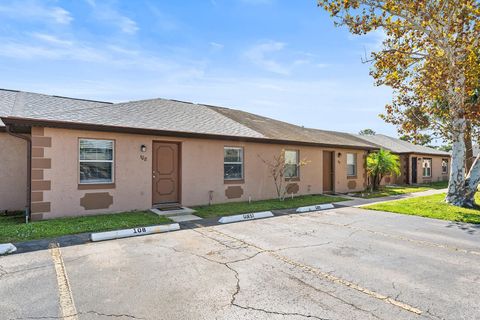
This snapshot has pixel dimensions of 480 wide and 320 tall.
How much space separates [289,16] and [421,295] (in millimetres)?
9373

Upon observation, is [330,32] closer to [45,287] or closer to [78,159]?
[78,159]

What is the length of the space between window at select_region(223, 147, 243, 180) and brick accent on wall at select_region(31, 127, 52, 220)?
624 cm

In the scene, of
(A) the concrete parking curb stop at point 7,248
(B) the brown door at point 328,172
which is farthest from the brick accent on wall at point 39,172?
(B) the brown door at point 328,172

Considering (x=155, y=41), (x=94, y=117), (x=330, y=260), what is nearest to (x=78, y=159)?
(x=94, y=117)

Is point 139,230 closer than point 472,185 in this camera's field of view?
Yes

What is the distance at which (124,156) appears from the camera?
950 centimetres

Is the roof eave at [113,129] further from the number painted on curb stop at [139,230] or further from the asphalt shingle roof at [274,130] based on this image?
the number painted on curb stop at [139,230]

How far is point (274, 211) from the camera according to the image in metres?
10.5

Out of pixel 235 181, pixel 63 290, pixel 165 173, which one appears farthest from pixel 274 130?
pixel 63 290

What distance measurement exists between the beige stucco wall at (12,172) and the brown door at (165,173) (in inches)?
172

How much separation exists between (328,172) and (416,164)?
13755 millimetres

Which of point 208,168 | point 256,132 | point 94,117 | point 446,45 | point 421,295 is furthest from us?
point 256,132

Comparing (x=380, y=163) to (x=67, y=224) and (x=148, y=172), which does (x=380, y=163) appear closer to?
(x=148, y=172)

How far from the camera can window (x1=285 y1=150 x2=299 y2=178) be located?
1423 cm
